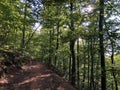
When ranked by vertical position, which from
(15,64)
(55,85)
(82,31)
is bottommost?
(55,85)

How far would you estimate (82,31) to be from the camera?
17703 mm

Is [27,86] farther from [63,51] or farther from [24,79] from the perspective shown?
[63,51]

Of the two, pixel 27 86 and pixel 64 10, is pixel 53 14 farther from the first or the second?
pixel 27 86

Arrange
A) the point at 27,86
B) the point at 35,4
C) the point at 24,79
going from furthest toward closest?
the point at 24,79
the point at 27,86
the point at 35,4

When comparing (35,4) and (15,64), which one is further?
(15,64)

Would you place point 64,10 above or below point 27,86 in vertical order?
above

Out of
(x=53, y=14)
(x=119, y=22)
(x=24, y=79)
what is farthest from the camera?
(x=53, y=14)

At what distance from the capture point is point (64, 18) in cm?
2095

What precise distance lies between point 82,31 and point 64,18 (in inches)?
157

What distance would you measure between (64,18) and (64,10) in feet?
4.15

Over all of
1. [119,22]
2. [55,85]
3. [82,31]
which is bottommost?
[55,85]

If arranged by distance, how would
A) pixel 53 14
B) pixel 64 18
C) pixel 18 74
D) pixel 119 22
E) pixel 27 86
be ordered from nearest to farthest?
pixel 27 86 < pixel 18 74 < pixel 64 18 < pixel 119 22 < pixel 53 14

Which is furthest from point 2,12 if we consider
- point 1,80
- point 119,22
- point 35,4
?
point 119,22

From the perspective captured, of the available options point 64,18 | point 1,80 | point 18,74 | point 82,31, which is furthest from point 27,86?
point 64,18
